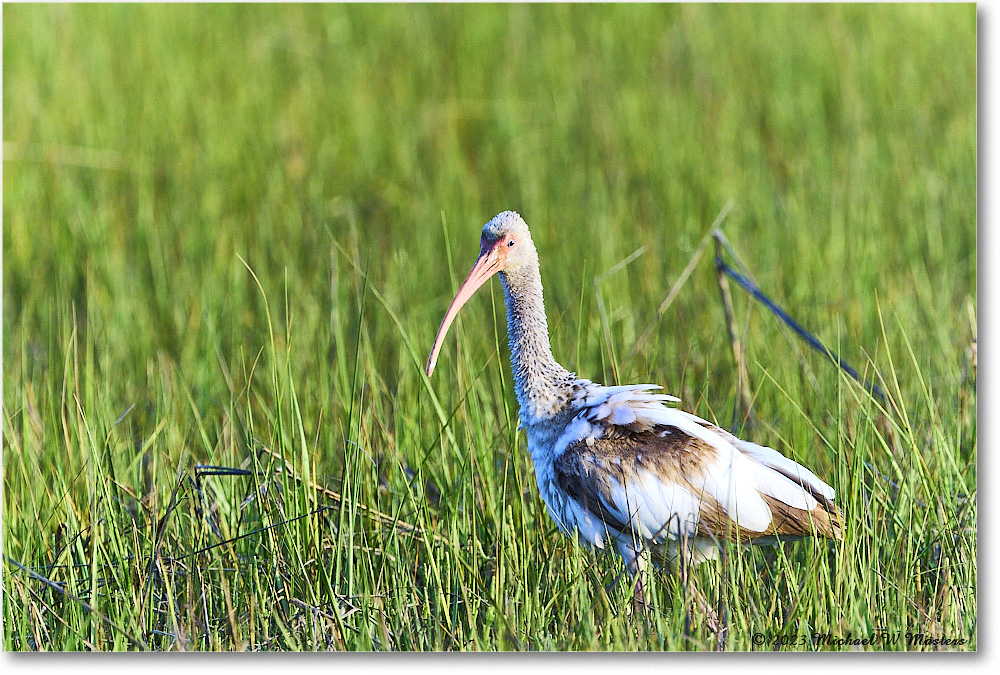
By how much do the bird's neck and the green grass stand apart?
13cm

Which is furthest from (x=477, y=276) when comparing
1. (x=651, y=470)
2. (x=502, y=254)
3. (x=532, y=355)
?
(x=651, y=470)

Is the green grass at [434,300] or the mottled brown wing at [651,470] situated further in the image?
the green grass at [434,300]

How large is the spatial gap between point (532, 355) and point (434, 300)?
118 centimetres

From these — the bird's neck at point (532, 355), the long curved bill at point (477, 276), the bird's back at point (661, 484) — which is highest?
the long curved bill at point (477, 276)

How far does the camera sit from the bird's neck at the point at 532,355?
2338mm

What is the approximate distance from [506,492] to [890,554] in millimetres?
865

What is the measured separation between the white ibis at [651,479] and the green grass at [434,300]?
3.2 inches

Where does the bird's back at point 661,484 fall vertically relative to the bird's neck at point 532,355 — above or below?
below

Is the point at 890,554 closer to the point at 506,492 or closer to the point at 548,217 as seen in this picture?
the point at 506,492

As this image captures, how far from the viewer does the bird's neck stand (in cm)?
234

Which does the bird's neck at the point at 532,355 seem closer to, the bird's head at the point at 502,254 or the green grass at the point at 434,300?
the bird's head at the point at 502,254

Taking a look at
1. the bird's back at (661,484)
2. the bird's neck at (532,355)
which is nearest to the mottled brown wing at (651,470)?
the bird's back at (661,484)

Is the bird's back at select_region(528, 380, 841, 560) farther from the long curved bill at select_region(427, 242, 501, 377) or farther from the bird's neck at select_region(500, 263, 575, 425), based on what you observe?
the long curved bill at select_region(427, 242, 501, 377)

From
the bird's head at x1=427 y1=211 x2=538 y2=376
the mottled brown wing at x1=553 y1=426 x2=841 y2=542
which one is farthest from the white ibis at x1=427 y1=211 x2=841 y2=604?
the bird's head at x1=427 y1=211 x2=538 y2=376
